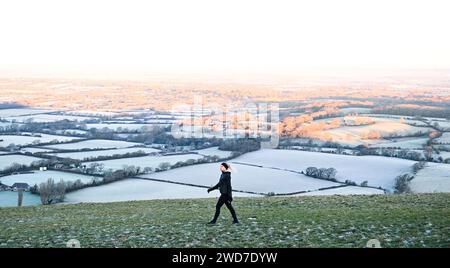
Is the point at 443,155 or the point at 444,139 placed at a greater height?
the point at 444,139

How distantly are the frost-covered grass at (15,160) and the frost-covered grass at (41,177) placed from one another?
603 centimetres

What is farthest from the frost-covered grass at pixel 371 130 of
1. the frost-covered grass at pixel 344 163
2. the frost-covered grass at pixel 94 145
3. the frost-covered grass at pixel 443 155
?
the frost-covered grass at pixel 94 145

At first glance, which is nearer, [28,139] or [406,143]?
[406,143]

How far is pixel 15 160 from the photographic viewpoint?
2452 inches

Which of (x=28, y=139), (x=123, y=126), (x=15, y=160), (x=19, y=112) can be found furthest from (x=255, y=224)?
(x=19, y=112)

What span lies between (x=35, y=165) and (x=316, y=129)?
4009 cm

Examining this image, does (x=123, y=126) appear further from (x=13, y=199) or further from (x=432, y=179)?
(x=432, y=179)

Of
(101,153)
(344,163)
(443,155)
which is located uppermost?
(443,155)

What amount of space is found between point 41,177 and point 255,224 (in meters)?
38.6

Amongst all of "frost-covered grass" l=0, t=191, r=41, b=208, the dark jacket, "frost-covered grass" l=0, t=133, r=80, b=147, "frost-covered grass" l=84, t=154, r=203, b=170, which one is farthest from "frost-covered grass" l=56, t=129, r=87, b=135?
the dark jacket

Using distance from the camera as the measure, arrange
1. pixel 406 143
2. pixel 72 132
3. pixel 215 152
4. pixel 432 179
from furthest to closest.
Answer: pixel 72 132 < pixel 406 143 < pixel 215 152 < pixel 432 179

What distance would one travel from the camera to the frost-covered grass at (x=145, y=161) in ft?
194
